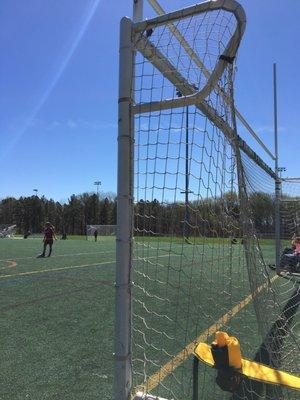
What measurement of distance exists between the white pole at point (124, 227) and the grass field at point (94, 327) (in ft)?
1.98

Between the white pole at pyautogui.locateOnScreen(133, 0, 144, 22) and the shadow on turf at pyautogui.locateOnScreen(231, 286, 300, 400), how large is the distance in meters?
3.26

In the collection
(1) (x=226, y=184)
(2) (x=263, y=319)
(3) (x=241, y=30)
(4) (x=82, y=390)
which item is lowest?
(4) (x=82, y=390)

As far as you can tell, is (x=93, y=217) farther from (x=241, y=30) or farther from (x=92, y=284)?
(x=241, y=30)

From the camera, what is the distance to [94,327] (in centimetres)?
664

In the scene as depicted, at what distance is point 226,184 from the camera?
4.12m

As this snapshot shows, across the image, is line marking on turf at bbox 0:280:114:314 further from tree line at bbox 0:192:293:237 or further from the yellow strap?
the yellow strap

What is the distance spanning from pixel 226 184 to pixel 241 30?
1411 millimetres

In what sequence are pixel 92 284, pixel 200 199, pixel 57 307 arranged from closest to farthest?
pixel 200 199
pixel 57 307
pixel 92 284

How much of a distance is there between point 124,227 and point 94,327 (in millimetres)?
3804

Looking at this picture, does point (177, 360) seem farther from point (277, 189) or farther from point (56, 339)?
point (277, 189)

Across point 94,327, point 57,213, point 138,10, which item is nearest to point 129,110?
point 138,10

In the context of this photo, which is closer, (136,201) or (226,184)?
(136,201)

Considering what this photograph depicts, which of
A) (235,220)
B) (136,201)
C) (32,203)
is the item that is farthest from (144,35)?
(32,203)

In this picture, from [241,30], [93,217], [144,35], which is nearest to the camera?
[241,30]
